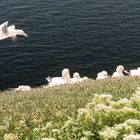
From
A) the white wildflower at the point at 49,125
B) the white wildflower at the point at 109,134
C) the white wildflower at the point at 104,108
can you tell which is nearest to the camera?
the white wildflower at the point at 109,134

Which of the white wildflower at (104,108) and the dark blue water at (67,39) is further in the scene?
the dark blue water at (67,39)

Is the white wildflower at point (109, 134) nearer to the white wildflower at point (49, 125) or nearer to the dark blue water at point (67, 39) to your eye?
the white wildflower at point (49, 125)

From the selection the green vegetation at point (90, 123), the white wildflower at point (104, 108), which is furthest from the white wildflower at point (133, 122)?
the white wildflower at point (104, 108)

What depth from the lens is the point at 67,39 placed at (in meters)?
48.6

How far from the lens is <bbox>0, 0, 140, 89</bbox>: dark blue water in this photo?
43781 mm

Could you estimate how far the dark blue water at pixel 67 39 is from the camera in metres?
43.8

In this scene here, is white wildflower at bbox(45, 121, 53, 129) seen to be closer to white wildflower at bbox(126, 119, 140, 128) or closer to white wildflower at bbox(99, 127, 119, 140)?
white wildflower at bbox(99, 127, 119, 140)

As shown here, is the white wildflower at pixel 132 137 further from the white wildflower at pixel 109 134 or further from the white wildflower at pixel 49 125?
the white wildflower at pixel 49 125

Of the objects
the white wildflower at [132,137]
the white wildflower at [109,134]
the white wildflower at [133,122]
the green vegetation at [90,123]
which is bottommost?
the white wildflower at [132,137]

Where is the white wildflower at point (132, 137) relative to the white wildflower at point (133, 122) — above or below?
below

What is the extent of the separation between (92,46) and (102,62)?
3327 mm

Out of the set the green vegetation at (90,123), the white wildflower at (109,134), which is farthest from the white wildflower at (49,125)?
the white wildflower at (109,134)

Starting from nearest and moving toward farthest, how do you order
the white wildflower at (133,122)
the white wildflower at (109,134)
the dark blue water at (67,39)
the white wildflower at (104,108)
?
the white wildflower at (109,134) < the white wildflower at (133,122) < the white wildflower at (104,108) < the dark blue water at (67,39)

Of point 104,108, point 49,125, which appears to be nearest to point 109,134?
point 104,108
